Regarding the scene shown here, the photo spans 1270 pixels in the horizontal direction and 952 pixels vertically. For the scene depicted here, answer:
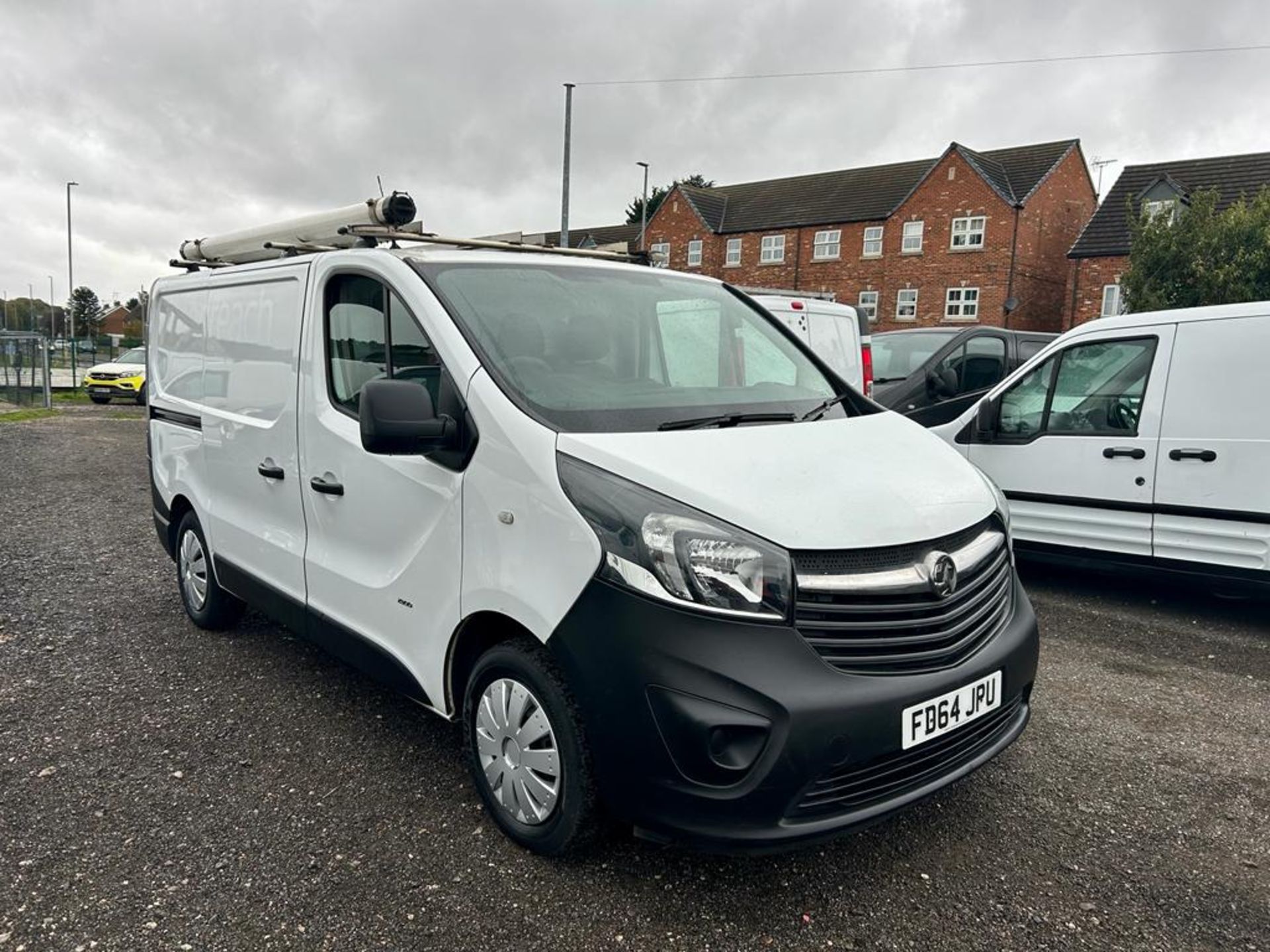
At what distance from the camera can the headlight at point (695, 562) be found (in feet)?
7.51

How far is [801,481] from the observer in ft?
8.33

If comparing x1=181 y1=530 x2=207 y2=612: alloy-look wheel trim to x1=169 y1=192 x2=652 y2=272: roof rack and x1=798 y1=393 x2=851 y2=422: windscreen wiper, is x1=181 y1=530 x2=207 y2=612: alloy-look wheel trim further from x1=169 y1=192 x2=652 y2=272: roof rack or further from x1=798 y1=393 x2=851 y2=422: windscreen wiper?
x1=798 y1=393 x2=851 y2=422: windscreen wiper

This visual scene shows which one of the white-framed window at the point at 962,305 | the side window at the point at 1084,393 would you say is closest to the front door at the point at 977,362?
the side window at the point at 1084,393

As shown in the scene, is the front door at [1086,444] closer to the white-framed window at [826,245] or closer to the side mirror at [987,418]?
the side mirror at [987,418]

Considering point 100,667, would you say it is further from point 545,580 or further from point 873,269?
point 873,269

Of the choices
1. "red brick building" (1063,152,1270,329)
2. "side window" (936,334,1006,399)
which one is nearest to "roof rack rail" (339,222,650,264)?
"side window" (936,334,1006,399)

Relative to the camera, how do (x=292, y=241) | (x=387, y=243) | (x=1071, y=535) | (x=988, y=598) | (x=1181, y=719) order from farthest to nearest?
(x=1071, y=535) → (x=292, y=241) → (x=1181, y=719) → (x=387, y=243) → (x=988, y=598)

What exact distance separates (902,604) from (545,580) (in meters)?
1.00

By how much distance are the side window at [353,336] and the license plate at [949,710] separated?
84.1 inches

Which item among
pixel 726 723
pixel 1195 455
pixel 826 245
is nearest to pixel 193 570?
pixel 726 723

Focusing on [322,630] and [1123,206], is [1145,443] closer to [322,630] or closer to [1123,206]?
[322,630]

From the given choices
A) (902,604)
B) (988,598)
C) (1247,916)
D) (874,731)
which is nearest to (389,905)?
(874,731)

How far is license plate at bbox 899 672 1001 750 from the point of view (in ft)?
7.80

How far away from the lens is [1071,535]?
5.71 metres
